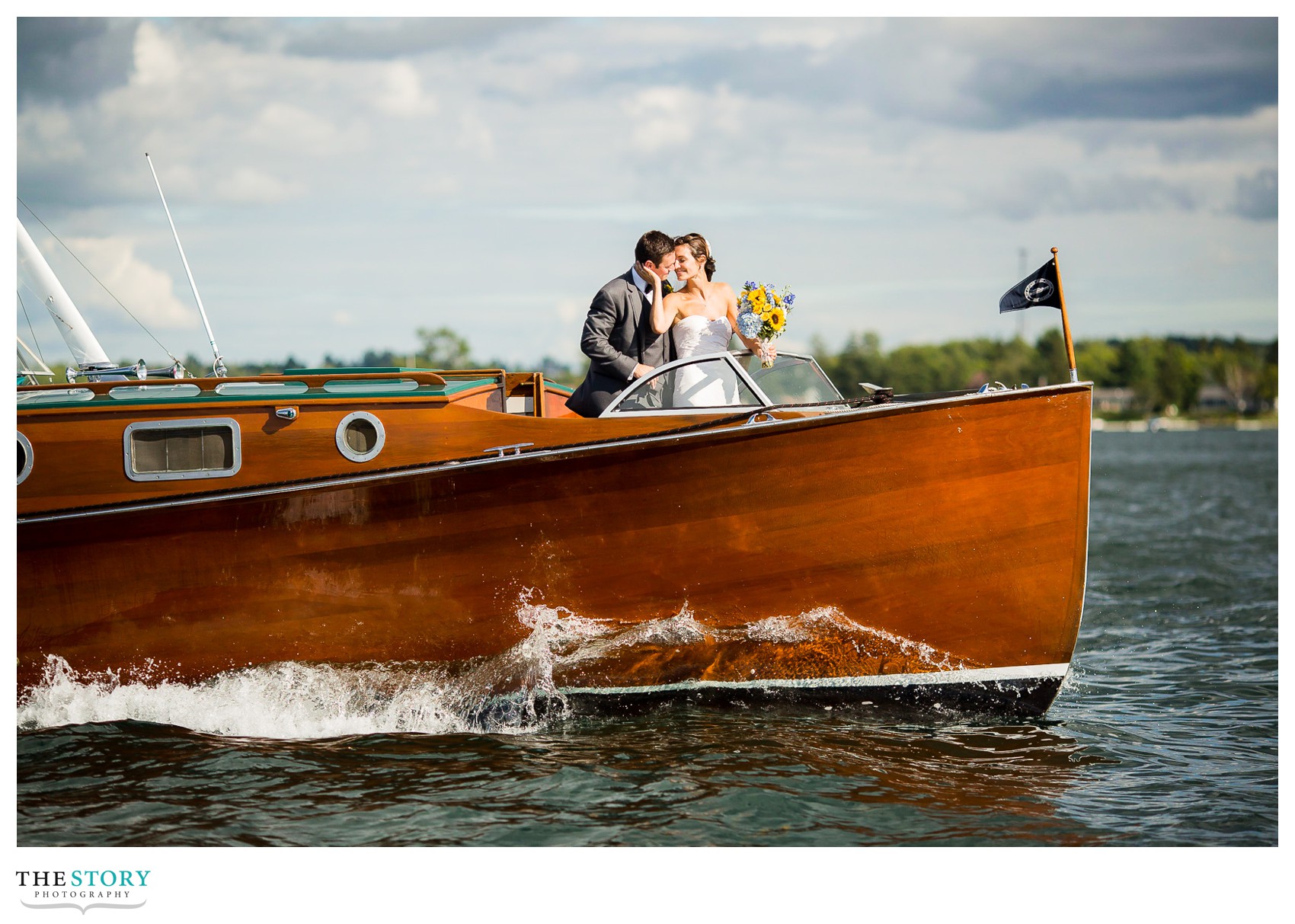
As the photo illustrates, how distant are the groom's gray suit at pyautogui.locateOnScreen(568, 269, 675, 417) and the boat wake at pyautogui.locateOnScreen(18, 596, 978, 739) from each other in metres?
1.33

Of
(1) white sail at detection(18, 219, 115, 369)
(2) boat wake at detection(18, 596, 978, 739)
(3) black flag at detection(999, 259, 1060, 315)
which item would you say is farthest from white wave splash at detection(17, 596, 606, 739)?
(3) black flag at detection(999, 259, 1060, 315)

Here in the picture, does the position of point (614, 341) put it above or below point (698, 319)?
below

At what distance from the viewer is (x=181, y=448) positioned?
641 centimetres

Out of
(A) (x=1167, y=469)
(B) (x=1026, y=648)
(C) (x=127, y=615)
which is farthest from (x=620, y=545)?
(A) (x=1167, y=469)

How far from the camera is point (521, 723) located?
21.9ft

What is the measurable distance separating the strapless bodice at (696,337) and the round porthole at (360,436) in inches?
74.6

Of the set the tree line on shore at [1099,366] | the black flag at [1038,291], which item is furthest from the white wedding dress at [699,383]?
the tree line on shore at [1099,366]

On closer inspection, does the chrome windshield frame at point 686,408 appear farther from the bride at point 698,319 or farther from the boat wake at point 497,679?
the boat wake at point 497,679

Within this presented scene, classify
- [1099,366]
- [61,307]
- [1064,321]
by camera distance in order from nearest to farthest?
[1064,321]
[61,307]
[1099,366]

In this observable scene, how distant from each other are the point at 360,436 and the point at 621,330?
65.9 inches

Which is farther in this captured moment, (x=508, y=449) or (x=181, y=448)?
(x=181, y=448)

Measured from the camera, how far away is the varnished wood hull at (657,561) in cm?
611

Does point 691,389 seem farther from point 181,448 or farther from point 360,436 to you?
point 181,448

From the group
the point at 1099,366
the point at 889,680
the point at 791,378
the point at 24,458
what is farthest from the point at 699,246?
the point at 1099,366
